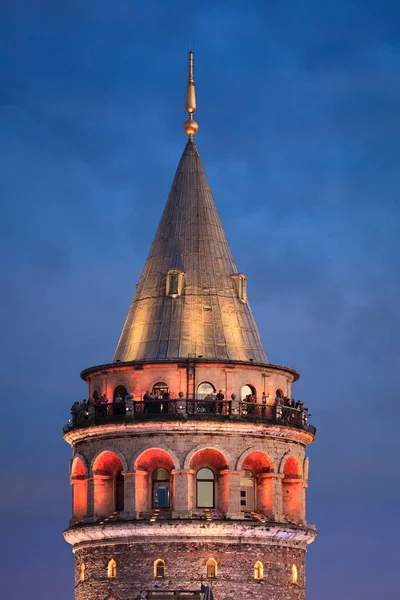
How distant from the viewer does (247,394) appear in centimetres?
8819

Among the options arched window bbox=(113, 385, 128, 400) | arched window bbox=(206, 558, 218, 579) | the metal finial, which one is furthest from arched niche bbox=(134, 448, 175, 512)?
the metal finial

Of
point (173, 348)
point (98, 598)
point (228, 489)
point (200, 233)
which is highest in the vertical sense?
point (200, 233)

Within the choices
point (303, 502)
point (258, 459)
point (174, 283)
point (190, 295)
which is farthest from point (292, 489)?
point (174, 283)

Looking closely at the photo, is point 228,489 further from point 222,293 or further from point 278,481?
point 222,293

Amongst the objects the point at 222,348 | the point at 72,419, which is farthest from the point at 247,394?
the point at 72,419

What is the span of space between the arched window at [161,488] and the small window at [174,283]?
9.52 metres

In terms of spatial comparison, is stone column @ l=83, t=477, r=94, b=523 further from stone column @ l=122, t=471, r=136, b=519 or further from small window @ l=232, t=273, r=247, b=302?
small window @ l=232, t=273, r=247, b=302

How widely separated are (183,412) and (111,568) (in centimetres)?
847

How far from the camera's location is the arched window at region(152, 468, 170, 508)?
86500 mm

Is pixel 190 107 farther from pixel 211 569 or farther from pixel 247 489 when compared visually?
pixel 211 569

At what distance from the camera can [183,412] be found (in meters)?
85.9

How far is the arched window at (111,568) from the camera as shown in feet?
282

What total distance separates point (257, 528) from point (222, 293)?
1300 centimetres

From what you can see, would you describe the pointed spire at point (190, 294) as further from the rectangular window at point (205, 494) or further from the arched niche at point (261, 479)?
the rectangular window at point (205, 494)
